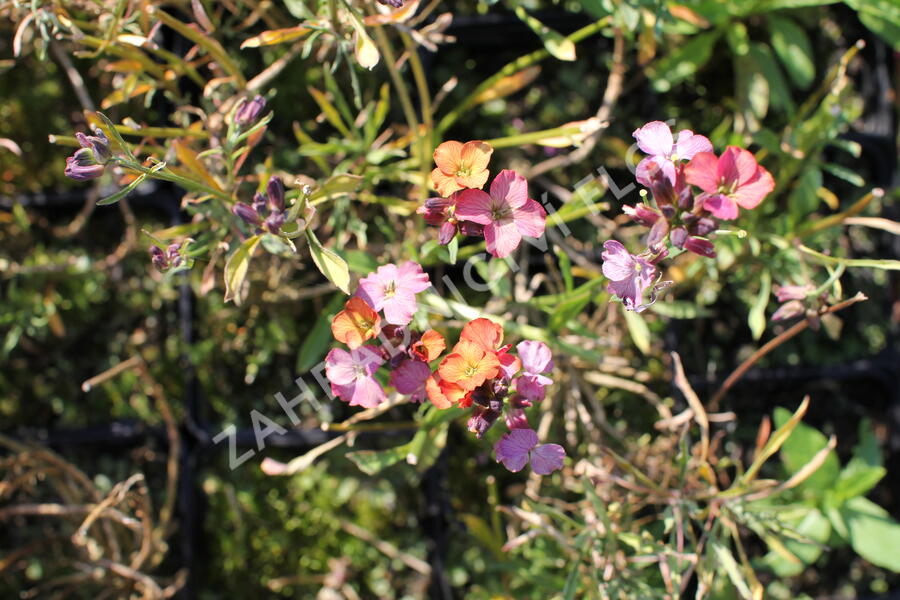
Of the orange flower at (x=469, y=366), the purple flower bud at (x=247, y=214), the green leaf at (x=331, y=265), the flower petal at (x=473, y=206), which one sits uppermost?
the flower petal at (x=473, y=206)

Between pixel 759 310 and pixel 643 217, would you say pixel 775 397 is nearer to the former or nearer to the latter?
pixel 759 310

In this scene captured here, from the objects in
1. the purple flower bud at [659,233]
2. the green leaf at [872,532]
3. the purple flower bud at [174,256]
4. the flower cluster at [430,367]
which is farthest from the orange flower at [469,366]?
the green leaf at [872,532]

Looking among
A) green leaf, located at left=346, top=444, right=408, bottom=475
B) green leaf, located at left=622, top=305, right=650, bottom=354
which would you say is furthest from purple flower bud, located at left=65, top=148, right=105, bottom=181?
green leaf, located at left=622, top=305, right=650, bottom=354

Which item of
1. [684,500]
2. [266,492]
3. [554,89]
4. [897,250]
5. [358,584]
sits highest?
[554,89]

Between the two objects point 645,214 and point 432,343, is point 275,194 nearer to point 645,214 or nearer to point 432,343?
point 432,343

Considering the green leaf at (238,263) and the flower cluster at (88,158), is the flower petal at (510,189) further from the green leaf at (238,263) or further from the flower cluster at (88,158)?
the flower cluster at (88,158)

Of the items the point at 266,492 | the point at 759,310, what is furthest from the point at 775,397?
the point at 266,492
